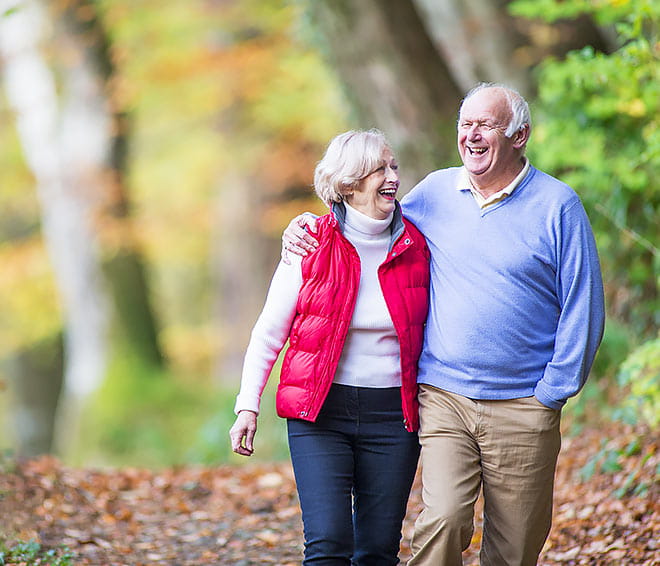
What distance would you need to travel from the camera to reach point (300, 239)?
3.62m

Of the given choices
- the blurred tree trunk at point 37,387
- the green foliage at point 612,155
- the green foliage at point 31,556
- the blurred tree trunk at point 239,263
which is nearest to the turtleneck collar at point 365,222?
the green foliage at point 31,556

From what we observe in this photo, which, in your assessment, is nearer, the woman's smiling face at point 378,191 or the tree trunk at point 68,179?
the woman's smiling face at point 378,191

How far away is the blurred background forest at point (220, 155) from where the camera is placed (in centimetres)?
693

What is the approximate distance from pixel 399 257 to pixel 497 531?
A: 3.55 feet

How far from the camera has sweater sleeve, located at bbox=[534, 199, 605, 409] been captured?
3.41 meters

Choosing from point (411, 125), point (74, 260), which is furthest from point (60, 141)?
point (411, 125)

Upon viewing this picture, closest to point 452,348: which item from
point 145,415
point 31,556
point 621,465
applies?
point 31,556

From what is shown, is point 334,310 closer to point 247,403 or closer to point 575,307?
point 247,403

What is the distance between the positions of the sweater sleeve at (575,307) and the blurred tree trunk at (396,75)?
512 centimetres

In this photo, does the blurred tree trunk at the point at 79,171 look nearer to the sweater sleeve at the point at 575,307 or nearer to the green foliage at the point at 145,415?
the green foliage at the point at 145,415

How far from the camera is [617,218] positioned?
633 cm

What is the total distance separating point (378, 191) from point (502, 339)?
704 millimetres

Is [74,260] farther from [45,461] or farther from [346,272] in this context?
[346,272]

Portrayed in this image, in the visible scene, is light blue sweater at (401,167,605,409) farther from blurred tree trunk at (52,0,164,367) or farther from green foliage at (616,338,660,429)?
blurred tree trunk at (52,0,164,367)
